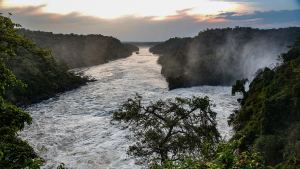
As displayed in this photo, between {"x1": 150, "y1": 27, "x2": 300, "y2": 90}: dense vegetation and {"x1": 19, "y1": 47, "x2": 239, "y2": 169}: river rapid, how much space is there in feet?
13.7

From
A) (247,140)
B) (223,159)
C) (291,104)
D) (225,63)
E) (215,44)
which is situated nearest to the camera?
(223,159)

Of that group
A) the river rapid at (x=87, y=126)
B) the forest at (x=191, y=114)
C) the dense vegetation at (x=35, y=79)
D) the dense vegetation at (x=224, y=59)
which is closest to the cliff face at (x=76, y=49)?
the dense vegetation at (x=35, y=79)

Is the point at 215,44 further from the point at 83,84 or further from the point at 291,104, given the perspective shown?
the point at 291,104

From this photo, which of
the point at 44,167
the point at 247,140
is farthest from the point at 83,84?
the point at 247,140

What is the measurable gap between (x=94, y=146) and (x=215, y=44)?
222 ft

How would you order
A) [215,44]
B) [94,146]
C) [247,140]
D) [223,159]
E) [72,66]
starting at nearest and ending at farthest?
1. [223,159]
2. [247,140]
3. [94,146]
4. [72,66]
5. [215,44]

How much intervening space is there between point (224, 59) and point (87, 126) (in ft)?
140

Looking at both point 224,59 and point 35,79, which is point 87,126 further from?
point 224,59

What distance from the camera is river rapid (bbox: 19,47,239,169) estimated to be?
47.5 ft

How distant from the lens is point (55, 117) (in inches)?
887

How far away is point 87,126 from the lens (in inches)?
805

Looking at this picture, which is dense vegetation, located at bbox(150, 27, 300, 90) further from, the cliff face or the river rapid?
the cliff face

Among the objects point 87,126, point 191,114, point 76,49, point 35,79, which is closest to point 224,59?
point 191,114

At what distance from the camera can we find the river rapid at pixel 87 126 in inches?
570
